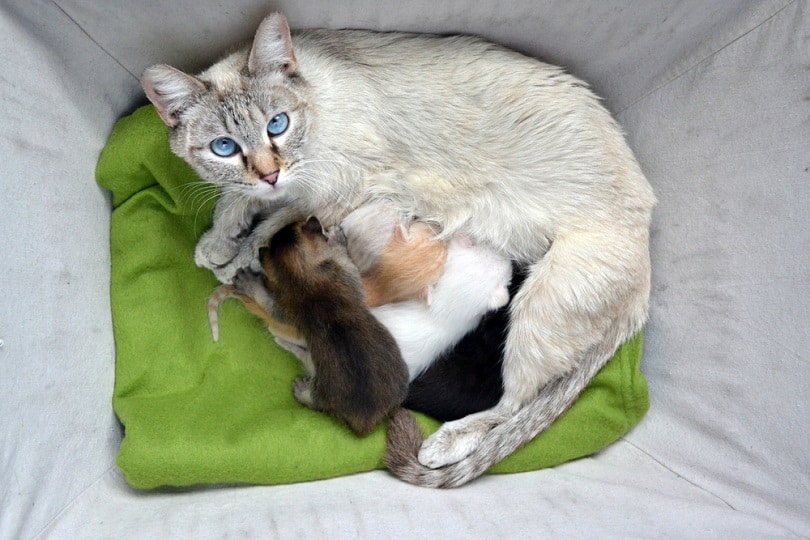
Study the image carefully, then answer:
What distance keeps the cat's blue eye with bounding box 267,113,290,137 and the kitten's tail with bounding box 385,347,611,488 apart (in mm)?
991

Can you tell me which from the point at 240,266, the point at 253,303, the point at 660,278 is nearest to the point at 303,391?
the point at 253,303

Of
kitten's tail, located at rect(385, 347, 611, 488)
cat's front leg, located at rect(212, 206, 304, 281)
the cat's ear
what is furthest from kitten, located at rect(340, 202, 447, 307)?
the cat's ear

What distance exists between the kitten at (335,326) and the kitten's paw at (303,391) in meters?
0.12

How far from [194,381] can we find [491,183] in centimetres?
124

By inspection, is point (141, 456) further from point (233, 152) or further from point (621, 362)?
point (621, 362)

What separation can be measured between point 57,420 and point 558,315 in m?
1.57

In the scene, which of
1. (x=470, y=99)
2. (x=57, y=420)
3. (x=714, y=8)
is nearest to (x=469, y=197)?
(x=470, y=99)

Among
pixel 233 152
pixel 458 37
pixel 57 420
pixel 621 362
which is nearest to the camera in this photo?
pixel 233 152

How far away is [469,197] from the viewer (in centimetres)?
190

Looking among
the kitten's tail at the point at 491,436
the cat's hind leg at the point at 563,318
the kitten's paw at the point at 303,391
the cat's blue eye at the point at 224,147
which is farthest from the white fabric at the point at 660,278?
the cat's blue eye at the point at 224,147

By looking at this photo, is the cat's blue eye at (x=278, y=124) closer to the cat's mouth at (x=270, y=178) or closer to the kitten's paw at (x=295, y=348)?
the cat's mouth at (x=270, y=178)

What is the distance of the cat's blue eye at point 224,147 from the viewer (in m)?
1.59

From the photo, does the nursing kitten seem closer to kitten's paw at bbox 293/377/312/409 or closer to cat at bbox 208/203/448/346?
cat at bbox 208/203/448/346

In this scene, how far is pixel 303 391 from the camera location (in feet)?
6.69
